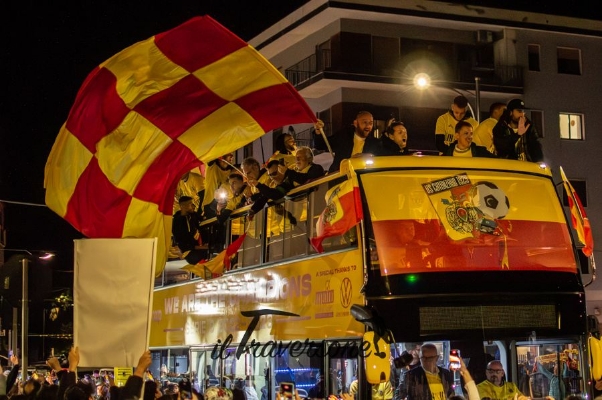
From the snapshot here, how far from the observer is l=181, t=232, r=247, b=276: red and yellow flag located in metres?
12.8

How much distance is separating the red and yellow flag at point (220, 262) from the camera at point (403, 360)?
14.0 feet

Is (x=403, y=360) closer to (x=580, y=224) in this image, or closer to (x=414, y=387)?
(x=414, y=387)

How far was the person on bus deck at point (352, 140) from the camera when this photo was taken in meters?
11.5

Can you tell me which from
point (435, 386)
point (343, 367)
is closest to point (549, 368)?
point (435, 386)

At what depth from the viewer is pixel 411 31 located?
3788 cm

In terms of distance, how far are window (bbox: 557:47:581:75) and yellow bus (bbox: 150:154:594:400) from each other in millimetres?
31442

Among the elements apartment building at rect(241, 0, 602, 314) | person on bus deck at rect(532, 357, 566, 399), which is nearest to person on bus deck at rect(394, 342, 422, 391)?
person on bus deck at rect(532, 357, 566, 399)

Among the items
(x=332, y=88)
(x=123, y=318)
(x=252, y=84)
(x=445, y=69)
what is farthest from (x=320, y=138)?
(x=445, y=69)

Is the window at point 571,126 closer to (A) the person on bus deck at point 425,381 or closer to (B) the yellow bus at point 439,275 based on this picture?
(B) the yellow bus at point 439,275

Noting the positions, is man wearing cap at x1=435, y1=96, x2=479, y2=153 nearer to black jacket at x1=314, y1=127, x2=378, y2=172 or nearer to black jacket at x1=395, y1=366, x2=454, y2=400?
black jacket at x1=314, y1=127, x2=378, y2=172

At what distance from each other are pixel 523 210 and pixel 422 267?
4.41 ft

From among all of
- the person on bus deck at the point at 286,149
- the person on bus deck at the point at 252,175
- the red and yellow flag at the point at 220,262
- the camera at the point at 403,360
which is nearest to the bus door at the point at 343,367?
the camera at the point at 403,360

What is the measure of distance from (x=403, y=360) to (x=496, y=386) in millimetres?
1042

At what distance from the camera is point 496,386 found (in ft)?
30.0
